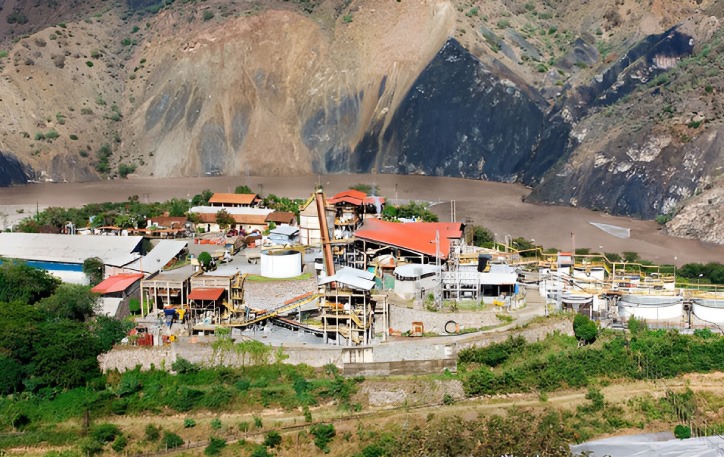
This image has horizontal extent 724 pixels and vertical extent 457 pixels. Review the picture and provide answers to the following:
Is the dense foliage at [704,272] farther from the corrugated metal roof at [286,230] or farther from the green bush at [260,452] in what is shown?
the green bush at [260,452]

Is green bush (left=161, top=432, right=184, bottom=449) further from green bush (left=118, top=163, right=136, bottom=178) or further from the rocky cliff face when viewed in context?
green bush (left=118, top=163, right=136, bottom=178)

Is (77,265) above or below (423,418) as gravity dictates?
above

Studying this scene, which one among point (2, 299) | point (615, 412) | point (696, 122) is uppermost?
point (696, 122)

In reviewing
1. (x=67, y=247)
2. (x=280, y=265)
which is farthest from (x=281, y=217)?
(x=280, y=265)

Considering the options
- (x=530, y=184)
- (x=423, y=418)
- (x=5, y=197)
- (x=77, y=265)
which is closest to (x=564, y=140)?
(x=530, y=184)

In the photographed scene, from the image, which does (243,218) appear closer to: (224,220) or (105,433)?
(224,220)

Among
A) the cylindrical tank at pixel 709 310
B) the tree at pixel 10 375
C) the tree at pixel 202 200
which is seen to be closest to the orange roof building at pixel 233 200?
the tree at pixel 202 200

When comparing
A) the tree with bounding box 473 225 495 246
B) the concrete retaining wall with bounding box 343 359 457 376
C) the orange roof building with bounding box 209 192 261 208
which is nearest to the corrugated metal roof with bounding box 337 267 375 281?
the concrete retaining wall with bounding box 343 359 457 376

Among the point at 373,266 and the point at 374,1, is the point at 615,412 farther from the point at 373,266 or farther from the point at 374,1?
the point at 374,1
